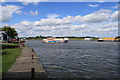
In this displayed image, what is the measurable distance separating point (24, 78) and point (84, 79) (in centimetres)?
561

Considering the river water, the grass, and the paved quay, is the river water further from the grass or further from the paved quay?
the grass

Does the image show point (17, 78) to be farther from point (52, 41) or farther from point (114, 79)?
point (52, 41)

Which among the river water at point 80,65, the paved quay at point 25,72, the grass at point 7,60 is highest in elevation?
the grass at point 7,60

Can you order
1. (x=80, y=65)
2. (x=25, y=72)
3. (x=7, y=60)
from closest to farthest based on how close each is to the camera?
(x=25, y=72) → (x=7, y=60) → (x=80, y=65)

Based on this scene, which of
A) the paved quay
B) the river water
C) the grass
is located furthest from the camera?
the grass

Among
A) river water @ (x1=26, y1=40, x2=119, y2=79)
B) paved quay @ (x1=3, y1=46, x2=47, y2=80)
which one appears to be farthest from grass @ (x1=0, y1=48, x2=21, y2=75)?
river water @ (x1=26, y1=40, x2=119, y2=79)

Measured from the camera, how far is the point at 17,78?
44.8 ft

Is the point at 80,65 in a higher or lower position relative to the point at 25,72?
lower

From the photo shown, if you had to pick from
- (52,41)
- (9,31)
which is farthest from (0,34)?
(52,41)

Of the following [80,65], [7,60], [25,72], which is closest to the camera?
[25,72]

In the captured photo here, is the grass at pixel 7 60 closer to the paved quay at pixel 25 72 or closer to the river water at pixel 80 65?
the paved quay at pixel 25 72

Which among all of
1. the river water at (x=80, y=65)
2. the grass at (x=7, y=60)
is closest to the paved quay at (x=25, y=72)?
the grass at (x=7, y=60)

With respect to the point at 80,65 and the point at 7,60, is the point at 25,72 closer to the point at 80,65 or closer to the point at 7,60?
the point at 7,60

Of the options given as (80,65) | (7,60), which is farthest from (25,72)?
(80,65)
